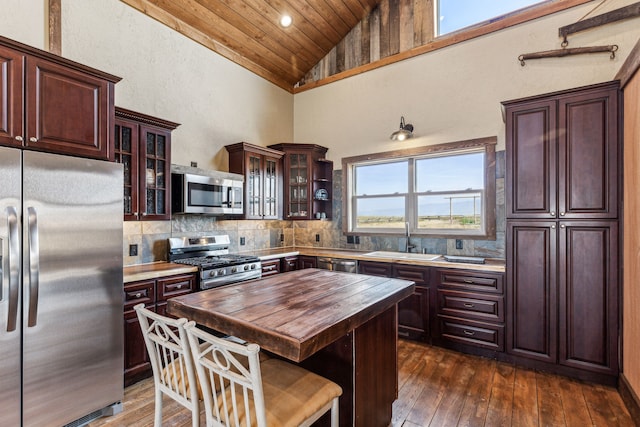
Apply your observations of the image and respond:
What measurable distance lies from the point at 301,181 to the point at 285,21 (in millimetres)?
2129

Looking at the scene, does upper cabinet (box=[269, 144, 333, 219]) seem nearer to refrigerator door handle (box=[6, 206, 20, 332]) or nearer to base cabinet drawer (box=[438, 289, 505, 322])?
base cabinet drawer (box=[438, 289, 505, 322])

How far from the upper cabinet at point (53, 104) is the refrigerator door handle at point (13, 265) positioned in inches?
17.1

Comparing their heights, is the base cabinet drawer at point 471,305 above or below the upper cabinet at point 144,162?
below

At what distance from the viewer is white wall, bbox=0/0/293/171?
110 inches

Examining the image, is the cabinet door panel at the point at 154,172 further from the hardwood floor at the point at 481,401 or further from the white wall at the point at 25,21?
the hardwood floor at the point at 481,401

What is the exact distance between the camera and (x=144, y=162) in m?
3.00

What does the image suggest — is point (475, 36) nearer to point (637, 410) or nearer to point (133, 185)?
point (637, 410)

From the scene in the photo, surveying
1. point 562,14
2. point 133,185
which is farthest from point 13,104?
point 562,14

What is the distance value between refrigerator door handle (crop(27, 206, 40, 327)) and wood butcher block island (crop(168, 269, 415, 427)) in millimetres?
887

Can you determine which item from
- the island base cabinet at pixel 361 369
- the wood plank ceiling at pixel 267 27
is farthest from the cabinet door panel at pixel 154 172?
the island base cabinet at pixel 361 369

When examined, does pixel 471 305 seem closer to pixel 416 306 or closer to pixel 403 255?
pixel 416 306

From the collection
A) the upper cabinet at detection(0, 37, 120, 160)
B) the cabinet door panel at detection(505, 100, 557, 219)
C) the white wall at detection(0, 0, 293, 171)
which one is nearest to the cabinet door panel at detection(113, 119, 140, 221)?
the white wall at detection(0, 0, 293, 171)

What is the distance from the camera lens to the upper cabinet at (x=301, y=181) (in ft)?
15.2

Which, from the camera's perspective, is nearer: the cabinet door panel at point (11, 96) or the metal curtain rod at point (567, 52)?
the cabinet door panel at point (11, 96)
